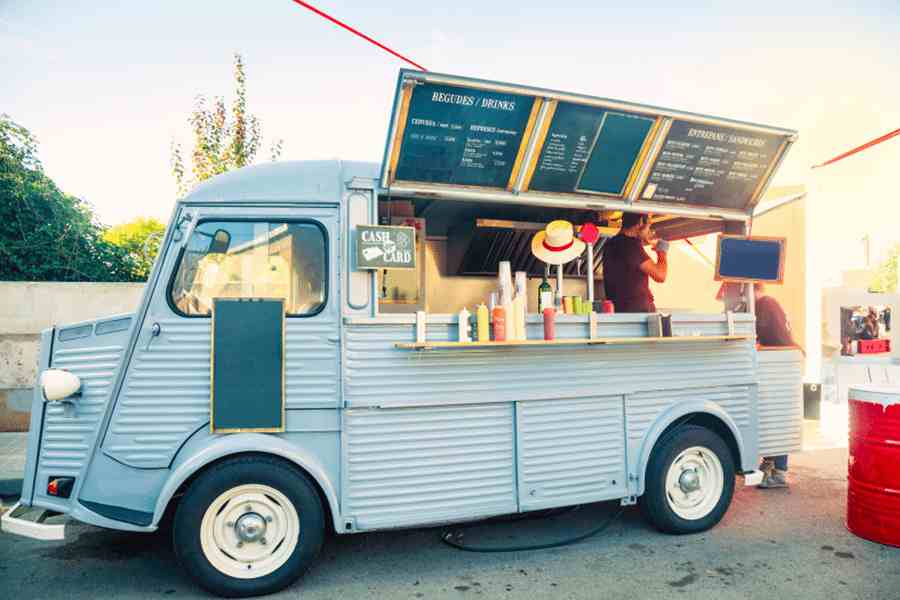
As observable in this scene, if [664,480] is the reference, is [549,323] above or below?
above

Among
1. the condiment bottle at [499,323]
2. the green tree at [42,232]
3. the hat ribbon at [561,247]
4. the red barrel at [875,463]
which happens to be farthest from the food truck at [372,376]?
the green tree at [42,232]

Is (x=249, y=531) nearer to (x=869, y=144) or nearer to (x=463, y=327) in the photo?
(x=463, y=327)

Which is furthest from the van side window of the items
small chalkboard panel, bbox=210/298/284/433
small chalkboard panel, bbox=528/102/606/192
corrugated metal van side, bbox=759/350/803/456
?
corrugated metal van side, bbox=759/350/803/456

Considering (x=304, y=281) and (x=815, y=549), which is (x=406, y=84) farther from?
(x=815, y=549)

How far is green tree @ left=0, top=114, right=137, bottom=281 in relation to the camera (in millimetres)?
10516

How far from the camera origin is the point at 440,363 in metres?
4.10

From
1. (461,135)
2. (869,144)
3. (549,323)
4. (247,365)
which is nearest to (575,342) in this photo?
(549,323)

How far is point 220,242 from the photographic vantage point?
3.87 m

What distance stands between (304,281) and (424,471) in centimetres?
149

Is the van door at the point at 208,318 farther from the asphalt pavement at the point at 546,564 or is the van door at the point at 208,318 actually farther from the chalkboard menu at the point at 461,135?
the asphalt pavement at the point at 546,564

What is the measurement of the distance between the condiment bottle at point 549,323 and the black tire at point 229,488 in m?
1.92

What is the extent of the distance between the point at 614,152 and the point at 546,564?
A: 3.09 m

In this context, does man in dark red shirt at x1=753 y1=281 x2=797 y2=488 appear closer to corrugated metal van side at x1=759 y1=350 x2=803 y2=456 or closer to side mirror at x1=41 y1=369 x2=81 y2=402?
corrugated metal van side at x1=759 y1=350 x2=803 y2=456

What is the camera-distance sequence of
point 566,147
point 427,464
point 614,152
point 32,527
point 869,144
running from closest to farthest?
point 32,527, point 427,464, point 566,147, point 614,152, point 869,144
